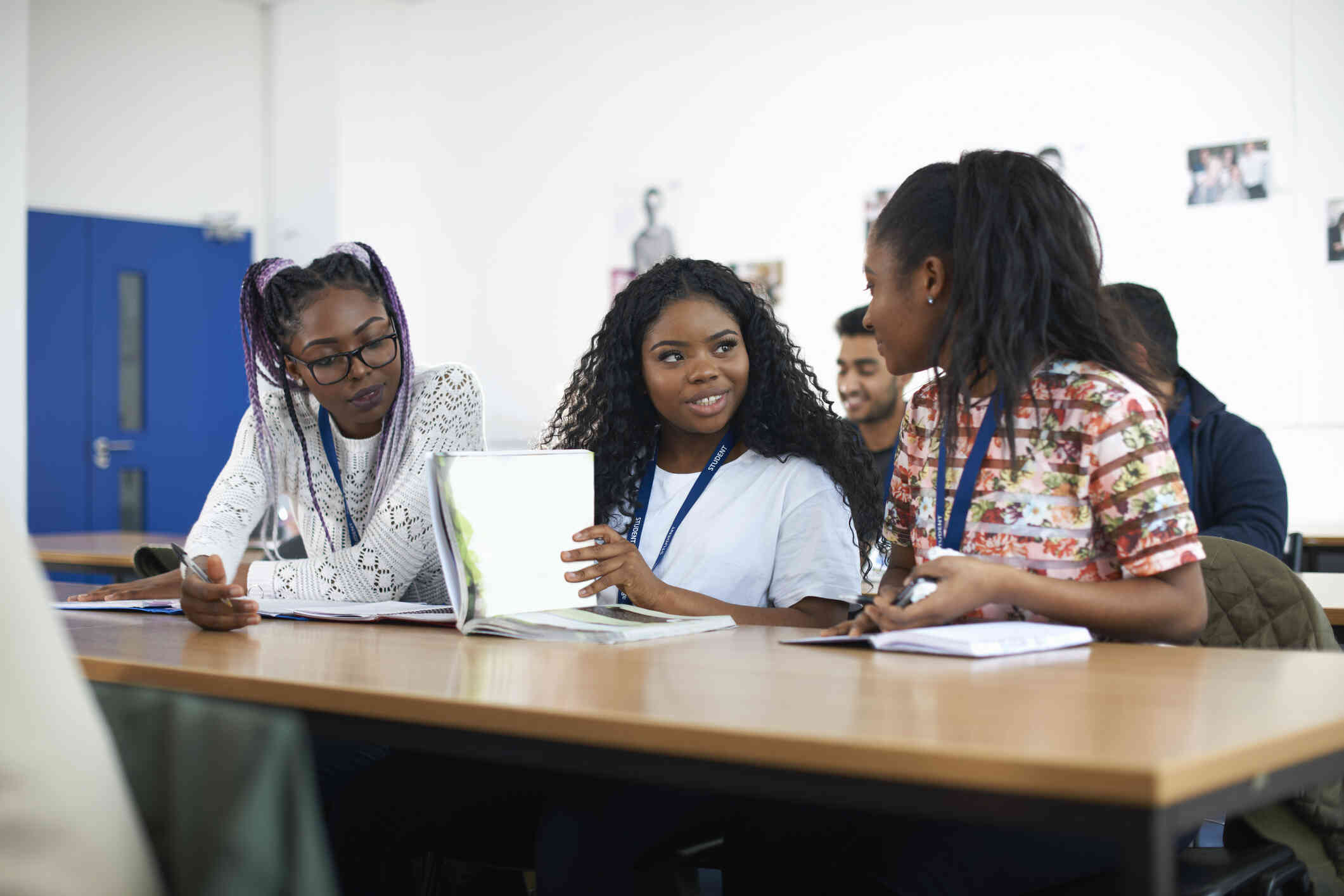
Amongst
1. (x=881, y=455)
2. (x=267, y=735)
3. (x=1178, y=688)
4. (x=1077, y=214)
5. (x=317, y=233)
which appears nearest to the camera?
(x=267, y=735)

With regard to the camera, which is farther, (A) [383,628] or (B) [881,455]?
(B) [881,455]

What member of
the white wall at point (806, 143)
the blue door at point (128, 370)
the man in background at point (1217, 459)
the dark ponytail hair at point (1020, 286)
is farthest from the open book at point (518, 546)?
the blue door at point (128, 370)

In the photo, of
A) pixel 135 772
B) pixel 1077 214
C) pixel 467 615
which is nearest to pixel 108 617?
pixel 467 615

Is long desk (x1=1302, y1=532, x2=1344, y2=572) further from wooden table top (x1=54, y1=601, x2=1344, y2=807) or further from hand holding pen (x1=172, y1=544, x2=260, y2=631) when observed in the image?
hand holding pen (x1=172, y1=544, x2=260, y2=631)

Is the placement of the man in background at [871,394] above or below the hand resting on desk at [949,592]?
above

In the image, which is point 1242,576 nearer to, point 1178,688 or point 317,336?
point 1178,688

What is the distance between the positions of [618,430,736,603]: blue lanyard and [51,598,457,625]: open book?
1.09 feet

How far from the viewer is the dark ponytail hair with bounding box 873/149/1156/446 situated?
4.83 feet

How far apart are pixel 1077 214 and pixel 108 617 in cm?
146

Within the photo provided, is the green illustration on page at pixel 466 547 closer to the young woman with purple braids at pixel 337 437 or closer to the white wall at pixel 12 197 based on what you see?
the young woman with purple braids at pixel 337 437

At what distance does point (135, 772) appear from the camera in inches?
34.7

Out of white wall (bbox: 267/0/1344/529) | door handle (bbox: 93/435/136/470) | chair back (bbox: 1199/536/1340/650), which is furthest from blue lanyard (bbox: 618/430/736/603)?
door handle (bbox: 93/435/136/470)

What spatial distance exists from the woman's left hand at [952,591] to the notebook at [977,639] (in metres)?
0.02

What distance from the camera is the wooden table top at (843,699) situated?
2.62ft
